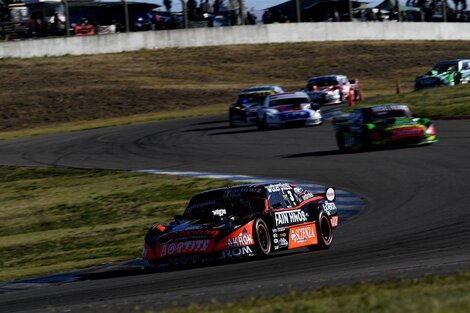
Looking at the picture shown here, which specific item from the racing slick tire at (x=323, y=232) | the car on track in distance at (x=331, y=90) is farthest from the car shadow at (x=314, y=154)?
the car on track in distance at (x=331, y=90)

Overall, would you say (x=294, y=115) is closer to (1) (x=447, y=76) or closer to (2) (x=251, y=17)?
(1) (x=447, y=76)

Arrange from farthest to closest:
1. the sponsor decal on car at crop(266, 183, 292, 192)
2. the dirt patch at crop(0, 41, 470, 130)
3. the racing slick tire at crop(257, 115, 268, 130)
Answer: the dirt patch at crop(0, 41, 470, 130)
the racing slick tire at crop(257, 115, 268, 130)
the sponsor decal on car at crop(266, 183, 292, 192)

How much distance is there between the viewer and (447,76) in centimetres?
4334

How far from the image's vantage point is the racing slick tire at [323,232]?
13695mm

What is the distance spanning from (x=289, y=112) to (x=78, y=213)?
13.9m

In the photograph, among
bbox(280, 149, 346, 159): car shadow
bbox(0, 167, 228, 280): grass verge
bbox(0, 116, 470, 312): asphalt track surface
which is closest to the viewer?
bbox(0, 116, 470, 312): asphalt track surface

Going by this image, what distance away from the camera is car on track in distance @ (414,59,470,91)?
43.1m

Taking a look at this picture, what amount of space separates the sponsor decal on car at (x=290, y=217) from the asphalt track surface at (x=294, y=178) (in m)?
0.42

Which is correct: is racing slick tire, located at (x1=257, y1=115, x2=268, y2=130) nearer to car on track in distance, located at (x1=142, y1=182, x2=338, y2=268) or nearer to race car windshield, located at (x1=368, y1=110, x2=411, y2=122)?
race car windshield, located at (x1=368, y1=110, x2=411, y2=122)

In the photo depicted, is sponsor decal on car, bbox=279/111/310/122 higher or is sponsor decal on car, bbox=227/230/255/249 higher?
sponsor decal on car, bbox=227/230/255/249

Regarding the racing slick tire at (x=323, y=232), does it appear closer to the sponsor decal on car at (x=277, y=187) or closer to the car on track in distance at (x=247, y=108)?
the sponsor decal on car at (x=277, y=187)

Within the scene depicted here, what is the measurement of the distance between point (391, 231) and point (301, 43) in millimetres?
46032

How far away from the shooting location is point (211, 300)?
934cm

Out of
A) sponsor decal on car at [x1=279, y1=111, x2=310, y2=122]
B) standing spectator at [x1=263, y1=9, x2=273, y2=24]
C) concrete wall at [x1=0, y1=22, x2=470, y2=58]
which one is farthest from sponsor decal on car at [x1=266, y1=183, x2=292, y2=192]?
standing spectator at [x1=263, y1=9, x2=273, y2=24]
